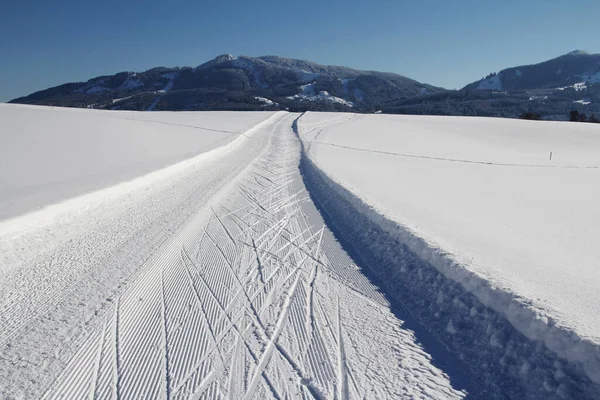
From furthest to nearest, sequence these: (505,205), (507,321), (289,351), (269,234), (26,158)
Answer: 1. (26,158)
2. (505,205)
3. (269,234)
4. (507,321)
5. (289,351)

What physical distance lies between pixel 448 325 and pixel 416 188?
7.91 meters

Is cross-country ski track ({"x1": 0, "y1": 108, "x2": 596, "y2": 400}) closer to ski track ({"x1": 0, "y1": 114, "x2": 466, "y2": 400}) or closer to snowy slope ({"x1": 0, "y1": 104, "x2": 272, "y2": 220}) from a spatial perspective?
ski track ({"x1": 0, "y1": 114, "x2": 466, "y2": 400})

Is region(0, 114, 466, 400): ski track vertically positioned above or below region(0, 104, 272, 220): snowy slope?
below

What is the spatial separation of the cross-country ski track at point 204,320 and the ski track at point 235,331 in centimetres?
1

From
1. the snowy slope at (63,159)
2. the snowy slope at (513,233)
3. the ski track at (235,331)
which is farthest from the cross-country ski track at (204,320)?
the snowy slope at (63,159)

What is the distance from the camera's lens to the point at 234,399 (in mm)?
2635

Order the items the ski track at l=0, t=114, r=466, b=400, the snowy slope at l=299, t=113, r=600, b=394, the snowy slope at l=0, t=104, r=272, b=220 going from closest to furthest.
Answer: the ski track at l=0, t=114, r=466, b=400 → the snowy slope at l=299, t=113, r=600, b=394 → the snowy slope at l=0, t=104, r=272, b=220

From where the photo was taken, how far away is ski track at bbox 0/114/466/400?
2793 millimetres

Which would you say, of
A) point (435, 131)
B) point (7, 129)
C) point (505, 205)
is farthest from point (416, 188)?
point (435, 131)

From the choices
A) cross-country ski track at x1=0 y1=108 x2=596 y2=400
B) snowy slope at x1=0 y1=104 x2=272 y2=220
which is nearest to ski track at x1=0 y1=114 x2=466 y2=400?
cross-country ski track at x1=0 y1=108 x2=596 y2=400

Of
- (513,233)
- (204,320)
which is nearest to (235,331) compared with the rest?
(204,320)

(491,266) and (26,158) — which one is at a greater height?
(26,158)

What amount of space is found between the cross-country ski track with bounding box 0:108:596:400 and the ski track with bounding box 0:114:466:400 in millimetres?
13

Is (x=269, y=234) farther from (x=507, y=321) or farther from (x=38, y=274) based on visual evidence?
(x=507, y=321)
